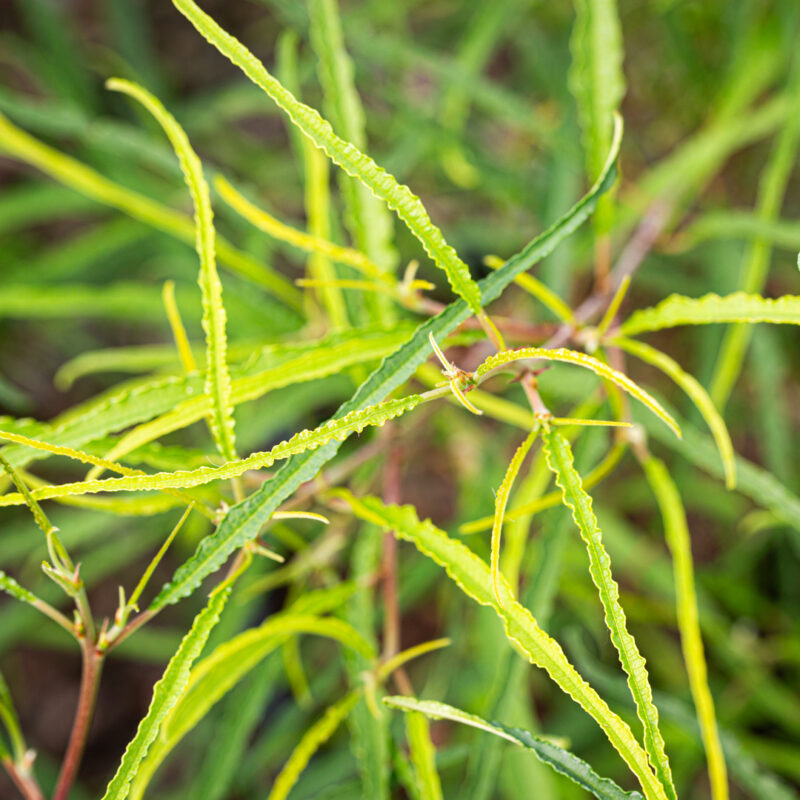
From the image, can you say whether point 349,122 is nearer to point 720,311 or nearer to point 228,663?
point 720,311

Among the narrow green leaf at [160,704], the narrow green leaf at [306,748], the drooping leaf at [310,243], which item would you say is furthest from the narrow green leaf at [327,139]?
the narrow green leaf at [306,748]

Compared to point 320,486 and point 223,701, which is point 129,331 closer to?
point 223,701

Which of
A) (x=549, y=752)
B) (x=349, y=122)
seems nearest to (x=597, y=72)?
(x=349, y=122)

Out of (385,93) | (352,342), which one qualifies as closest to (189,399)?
(352,342)

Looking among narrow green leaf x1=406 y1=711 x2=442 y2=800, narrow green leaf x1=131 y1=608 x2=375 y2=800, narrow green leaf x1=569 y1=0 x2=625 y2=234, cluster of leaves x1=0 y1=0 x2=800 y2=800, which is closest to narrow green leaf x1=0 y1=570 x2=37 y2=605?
cluster of leaves x1=0 y1=0 x2=800 y2=800

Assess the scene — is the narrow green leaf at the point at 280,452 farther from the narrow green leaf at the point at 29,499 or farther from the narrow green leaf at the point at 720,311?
the narrow green leaf at the point at 720,311
